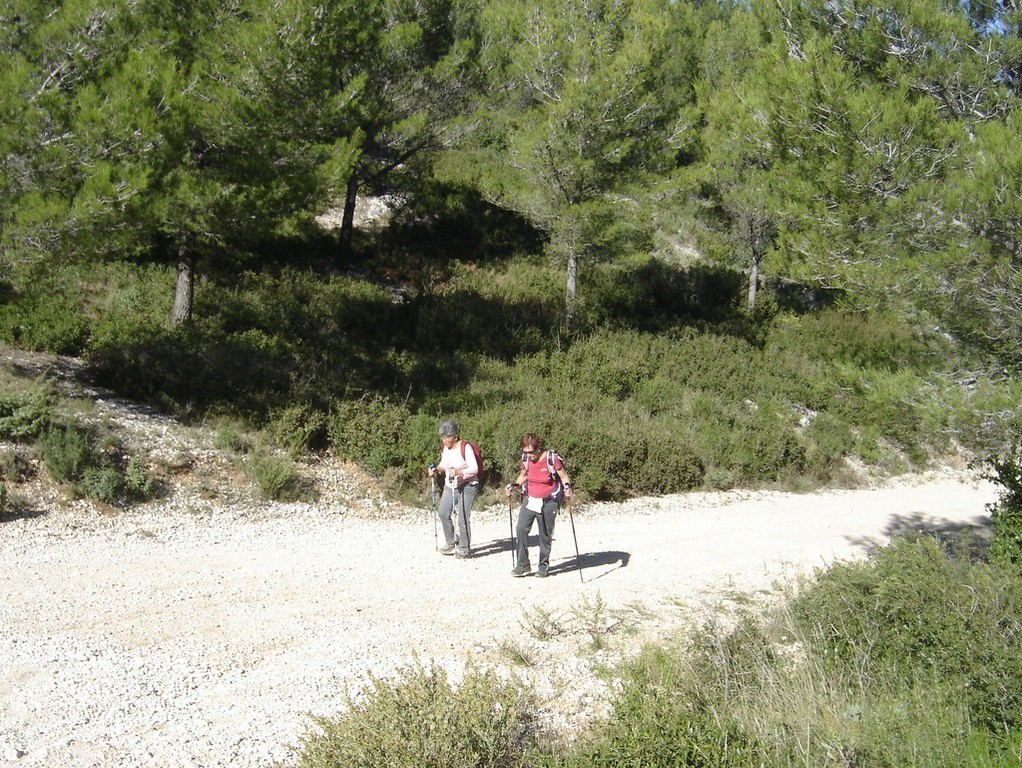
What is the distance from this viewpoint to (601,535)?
10.5 meters

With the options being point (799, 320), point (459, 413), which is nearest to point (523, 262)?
point (799, 320)

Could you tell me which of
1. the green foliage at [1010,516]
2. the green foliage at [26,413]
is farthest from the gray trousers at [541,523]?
the green foliage at [26,413]

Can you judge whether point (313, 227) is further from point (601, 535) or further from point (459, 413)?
point (601, 535)

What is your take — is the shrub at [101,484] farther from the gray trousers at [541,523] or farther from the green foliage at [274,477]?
the gray trousers at [541,523]

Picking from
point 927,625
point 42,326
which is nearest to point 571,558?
point 927,625

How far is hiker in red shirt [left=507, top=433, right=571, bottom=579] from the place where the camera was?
26.9 feet

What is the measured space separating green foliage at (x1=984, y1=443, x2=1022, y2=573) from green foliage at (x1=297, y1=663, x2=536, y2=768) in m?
4.96

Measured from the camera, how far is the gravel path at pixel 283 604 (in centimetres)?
502

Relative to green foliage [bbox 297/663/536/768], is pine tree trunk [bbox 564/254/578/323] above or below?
above

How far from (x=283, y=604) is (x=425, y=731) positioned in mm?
3209

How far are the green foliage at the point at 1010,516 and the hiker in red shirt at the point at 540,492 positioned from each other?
395cm

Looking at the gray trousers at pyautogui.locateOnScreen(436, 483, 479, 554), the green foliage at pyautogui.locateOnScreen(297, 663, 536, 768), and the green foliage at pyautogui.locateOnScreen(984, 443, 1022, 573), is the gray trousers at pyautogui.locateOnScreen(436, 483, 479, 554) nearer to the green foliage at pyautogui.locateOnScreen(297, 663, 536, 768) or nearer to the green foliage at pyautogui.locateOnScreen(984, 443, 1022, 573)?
the green foliage at pyautogui.locateOnScreen(297, 663, 536, 768)

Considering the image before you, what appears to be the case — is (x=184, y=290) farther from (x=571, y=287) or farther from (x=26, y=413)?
(x=571, y=287)

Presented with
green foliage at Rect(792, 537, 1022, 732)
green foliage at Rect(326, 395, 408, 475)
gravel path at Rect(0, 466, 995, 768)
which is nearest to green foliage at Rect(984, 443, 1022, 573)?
green foliage at Rect(792, 537, 1022, 732)
